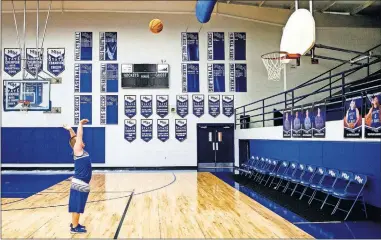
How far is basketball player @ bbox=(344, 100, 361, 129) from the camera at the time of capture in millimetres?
6859

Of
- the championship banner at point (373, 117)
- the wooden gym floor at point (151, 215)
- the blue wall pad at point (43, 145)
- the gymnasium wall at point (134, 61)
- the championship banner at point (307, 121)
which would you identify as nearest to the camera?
the wooden gym floor at point (151, 215)

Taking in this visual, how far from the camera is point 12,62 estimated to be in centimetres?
1700

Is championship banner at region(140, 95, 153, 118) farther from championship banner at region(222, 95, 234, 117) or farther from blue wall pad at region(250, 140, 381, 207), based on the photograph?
blue wall pad at region(250, 140, 381, 207)

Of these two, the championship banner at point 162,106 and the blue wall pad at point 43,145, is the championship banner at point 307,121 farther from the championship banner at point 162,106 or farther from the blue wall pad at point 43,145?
the blue wall pad at point 43,145

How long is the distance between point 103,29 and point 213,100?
222 inches

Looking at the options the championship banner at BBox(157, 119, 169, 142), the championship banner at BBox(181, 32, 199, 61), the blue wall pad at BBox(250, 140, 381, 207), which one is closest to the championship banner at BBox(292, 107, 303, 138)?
the blue wall pad at BBox(250, 140, 381, 207)

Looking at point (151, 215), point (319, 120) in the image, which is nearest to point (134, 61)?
point (319, 120)

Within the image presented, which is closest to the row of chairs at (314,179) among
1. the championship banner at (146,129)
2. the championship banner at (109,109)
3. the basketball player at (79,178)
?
the basketball player at (79,178)

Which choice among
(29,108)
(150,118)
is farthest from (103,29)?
(29,108)

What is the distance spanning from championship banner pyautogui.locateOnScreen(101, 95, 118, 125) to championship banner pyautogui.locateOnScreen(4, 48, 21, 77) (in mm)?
3881

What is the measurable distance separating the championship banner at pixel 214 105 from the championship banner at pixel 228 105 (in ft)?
0.71

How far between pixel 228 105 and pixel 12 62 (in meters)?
9.42

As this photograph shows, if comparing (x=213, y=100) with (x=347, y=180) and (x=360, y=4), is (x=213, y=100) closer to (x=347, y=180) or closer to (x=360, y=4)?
(x=360, y=4)

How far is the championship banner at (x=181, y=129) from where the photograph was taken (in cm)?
1703
